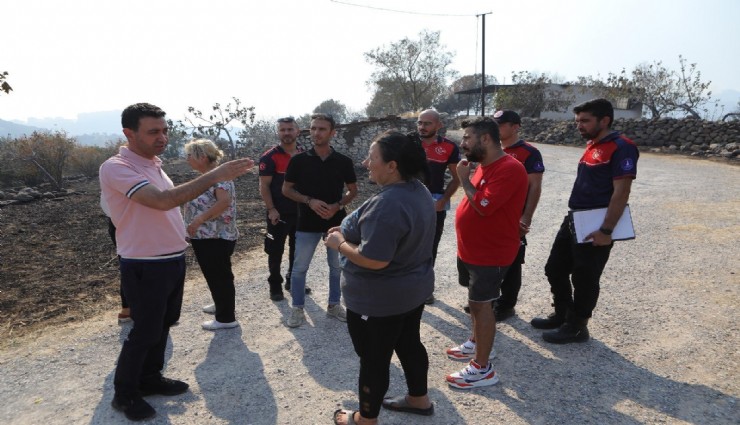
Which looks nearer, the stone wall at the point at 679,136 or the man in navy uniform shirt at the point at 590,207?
the man in navy uniform shirt at the point at 590,207

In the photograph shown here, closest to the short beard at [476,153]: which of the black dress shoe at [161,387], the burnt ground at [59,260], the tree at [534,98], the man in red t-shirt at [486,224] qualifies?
the man in red t-shirt at [486,224]

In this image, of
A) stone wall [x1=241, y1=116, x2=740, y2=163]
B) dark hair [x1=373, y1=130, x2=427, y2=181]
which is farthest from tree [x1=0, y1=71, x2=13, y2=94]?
stone wall [x1=241, y1=116, x2=740, y2=163]

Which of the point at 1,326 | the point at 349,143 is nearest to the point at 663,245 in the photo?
the point at 1,326

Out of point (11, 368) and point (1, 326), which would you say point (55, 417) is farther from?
point (1, 326)

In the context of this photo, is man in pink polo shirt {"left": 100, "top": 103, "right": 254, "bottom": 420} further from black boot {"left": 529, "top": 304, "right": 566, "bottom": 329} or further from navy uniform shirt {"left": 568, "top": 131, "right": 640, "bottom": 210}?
black boot {"left": 529, "top": 304, "right": 566, "bottom": 329}

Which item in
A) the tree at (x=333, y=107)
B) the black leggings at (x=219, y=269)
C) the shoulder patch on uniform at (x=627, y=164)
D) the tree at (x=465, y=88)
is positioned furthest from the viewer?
the tree at (x=333, y=107)

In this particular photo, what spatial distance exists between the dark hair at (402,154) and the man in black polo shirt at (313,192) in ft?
5.74

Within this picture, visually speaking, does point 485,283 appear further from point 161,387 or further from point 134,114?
point 134,114

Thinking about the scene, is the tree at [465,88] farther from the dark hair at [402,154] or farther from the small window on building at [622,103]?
the dark hair at [402,154]

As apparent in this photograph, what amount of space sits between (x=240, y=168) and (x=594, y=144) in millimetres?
2679

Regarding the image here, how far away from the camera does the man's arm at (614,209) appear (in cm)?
330

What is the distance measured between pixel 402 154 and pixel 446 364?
6.45ft

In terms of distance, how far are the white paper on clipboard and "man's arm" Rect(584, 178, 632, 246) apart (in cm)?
4

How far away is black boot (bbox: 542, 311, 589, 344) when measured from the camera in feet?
12.4
